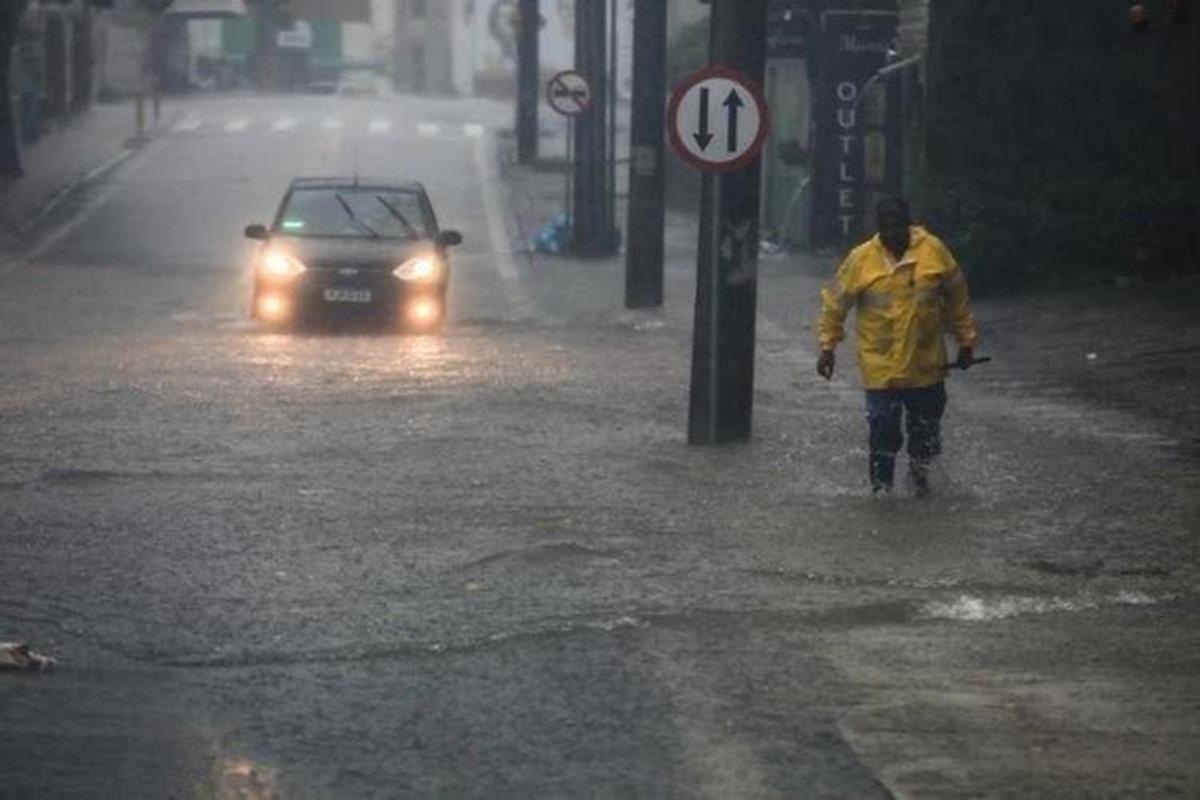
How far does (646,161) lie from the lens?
31.6 meters

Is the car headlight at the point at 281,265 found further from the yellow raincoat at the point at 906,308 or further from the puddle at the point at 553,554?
the puddle at the point at 553,554

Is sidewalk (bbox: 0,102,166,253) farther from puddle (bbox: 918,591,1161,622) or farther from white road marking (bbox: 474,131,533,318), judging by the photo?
puddle (bbox: 918,591,1161,622)

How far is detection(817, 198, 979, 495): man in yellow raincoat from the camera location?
14969 mm

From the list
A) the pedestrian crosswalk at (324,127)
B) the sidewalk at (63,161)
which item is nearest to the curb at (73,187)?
the sidewalk at (63,161)

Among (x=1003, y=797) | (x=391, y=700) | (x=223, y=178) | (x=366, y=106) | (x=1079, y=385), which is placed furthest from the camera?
(x=366, y=106)

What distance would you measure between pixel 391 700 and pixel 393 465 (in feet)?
22.6

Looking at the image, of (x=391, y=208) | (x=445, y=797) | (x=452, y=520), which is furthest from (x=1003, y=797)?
(x=391, y=208)

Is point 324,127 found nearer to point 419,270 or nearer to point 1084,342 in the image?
point 419,270

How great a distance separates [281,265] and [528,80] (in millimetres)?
28184

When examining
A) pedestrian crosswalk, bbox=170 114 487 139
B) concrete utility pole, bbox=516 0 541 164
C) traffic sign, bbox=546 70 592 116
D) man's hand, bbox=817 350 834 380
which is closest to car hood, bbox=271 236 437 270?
traffic sign, bbox=546 70 592 116

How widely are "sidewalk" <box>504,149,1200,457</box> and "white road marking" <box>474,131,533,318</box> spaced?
1.10 meters

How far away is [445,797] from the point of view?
27.5 ft

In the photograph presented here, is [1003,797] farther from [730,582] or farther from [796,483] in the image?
[796,483]

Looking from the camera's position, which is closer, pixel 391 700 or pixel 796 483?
pixel 391 700
